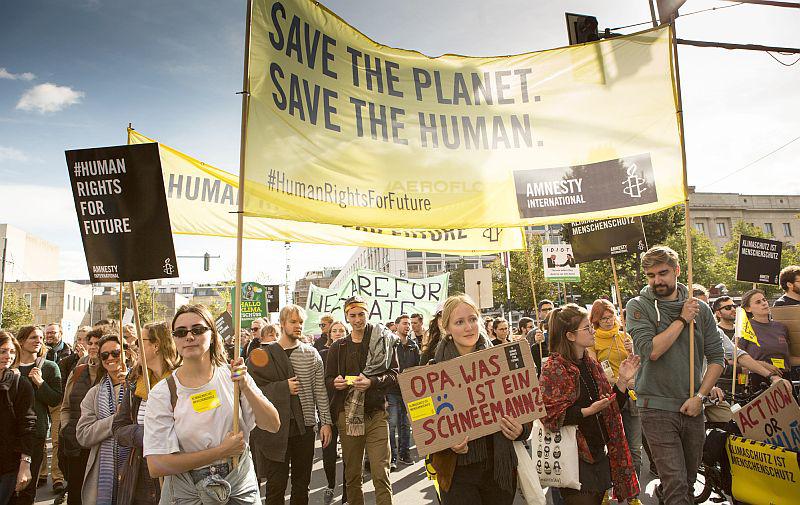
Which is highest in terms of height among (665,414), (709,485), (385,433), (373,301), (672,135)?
(672,135)

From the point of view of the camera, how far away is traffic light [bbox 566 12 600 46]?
23.0 feet

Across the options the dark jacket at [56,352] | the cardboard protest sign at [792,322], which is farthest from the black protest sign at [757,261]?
the dark jacket at [56,352]

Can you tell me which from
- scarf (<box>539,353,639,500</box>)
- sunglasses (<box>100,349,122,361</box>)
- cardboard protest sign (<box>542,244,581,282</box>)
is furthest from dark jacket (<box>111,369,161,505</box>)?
cardboard protest sign (<box>542,244,581,282</box>)

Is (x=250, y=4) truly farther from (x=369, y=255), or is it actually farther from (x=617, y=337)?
(x=369, y=255)

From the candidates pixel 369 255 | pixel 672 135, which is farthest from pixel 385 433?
pixel 369 255

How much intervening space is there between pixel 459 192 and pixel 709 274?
5326 centimetres

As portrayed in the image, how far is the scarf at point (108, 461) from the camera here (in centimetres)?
432

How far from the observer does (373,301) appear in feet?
51.6

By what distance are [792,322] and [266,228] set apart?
6.84m

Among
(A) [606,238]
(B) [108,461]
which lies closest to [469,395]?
(B) [108,461]

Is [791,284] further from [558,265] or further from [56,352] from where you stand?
[558,265]

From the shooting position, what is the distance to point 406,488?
7.25 meters

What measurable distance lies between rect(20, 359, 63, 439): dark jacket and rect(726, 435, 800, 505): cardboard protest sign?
7595mm

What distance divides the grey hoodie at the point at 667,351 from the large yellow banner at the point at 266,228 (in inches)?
111
